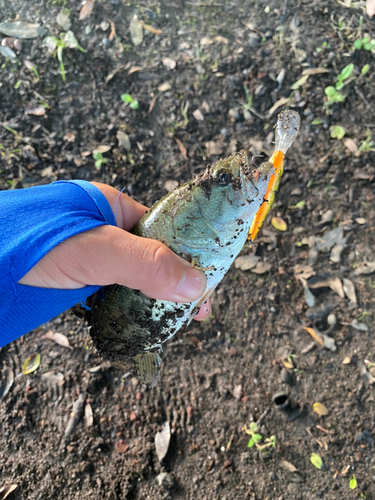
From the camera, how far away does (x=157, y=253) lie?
88.7 inches

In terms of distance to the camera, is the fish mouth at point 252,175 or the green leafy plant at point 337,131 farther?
the green leafy plant at point 337,131

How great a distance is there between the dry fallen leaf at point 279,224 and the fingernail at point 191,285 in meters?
1.93

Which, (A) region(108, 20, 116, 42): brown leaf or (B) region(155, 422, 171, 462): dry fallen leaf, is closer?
(B) region(155, 422, 171, 462): dry fallen leaf

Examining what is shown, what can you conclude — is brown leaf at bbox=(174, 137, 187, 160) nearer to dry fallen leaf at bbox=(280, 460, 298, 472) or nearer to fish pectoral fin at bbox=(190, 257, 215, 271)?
fish pectoral fin at bbox=(190, 257, 215, 271)

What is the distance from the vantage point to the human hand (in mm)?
2164

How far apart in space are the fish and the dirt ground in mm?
1117

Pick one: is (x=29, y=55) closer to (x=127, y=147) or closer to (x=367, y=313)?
(x=127, y=147)

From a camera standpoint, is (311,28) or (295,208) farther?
(311,28)

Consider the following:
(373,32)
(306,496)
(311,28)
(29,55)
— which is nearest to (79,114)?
(29,55)

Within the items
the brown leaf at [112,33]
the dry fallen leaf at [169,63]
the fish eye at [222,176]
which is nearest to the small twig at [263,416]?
the fish eye at [222,176]

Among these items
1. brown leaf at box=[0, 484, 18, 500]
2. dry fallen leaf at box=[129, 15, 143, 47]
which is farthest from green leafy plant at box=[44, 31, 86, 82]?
brown leaf at box=[0, 484, 18, 500]

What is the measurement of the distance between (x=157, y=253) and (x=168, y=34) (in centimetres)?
386

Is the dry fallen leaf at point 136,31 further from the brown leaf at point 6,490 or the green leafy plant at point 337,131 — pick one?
the brown leaf at point 6,490

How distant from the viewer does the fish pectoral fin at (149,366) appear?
321 cm
